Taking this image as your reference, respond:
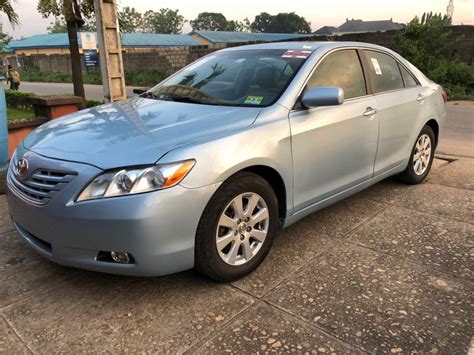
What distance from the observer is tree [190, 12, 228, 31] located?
113750 millimetres

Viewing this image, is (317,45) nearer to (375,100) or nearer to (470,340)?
(375,100)

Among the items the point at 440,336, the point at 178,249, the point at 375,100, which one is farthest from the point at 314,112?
the point at 440,336

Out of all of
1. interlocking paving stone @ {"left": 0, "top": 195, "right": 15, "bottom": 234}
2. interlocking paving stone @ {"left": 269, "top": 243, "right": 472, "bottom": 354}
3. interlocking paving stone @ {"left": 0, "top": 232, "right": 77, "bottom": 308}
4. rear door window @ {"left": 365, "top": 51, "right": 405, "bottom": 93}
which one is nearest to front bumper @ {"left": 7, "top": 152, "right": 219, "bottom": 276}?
interlocking paving stone @ {"left": 0, "top": 232, "right": 77, "bottom": 308}

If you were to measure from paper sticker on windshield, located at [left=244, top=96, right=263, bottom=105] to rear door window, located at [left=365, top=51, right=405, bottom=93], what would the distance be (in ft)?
4.46

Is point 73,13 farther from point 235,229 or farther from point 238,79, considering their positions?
point 235,229

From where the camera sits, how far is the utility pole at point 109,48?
625 centimetres

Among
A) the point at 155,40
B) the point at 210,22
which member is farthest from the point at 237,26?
the point at 155,40

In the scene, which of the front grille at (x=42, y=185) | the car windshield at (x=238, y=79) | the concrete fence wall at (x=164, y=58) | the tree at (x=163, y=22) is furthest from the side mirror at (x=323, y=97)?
the tree at (x=163, y=22)

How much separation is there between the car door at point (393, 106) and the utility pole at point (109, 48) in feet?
12.5

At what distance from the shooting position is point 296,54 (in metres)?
3.60

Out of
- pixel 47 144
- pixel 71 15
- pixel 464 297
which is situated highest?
pixel 71 15

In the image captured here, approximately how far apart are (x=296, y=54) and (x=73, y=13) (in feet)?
26.9

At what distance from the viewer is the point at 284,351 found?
229 centimetres

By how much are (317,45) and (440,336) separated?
244cm
